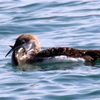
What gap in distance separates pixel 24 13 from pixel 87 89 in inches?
Answer: 385

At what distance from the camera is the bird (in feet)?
42.7

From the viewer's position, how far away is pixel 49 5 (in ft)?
68.8

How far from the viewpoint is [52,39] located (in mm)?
15992

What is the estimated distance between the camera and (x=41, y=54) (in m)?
13.3

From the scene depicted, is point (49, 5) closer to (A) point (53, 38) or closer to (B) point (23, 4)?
(B) point (23, 4)

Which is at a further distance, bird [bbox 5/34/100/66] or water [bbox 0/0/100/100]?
bird [bbox 5/34/100/66]

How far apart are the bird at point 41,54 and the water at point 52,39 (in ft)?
1.12

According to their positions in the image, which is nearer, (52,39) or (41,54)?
(41,54)

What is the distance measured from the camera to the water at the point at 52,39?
1066cm

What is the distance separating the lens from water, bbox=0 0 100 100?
10.7 metres

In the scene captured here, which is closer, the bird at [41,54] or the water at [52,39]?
the water at [52,39]

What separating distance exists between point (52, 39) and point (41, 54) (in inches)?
108

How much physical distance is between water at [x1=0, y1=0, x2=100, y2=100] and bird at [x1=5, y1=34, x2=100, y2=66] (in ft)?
1.12

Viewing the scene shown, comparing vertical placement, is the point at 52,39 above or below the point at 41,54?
above
